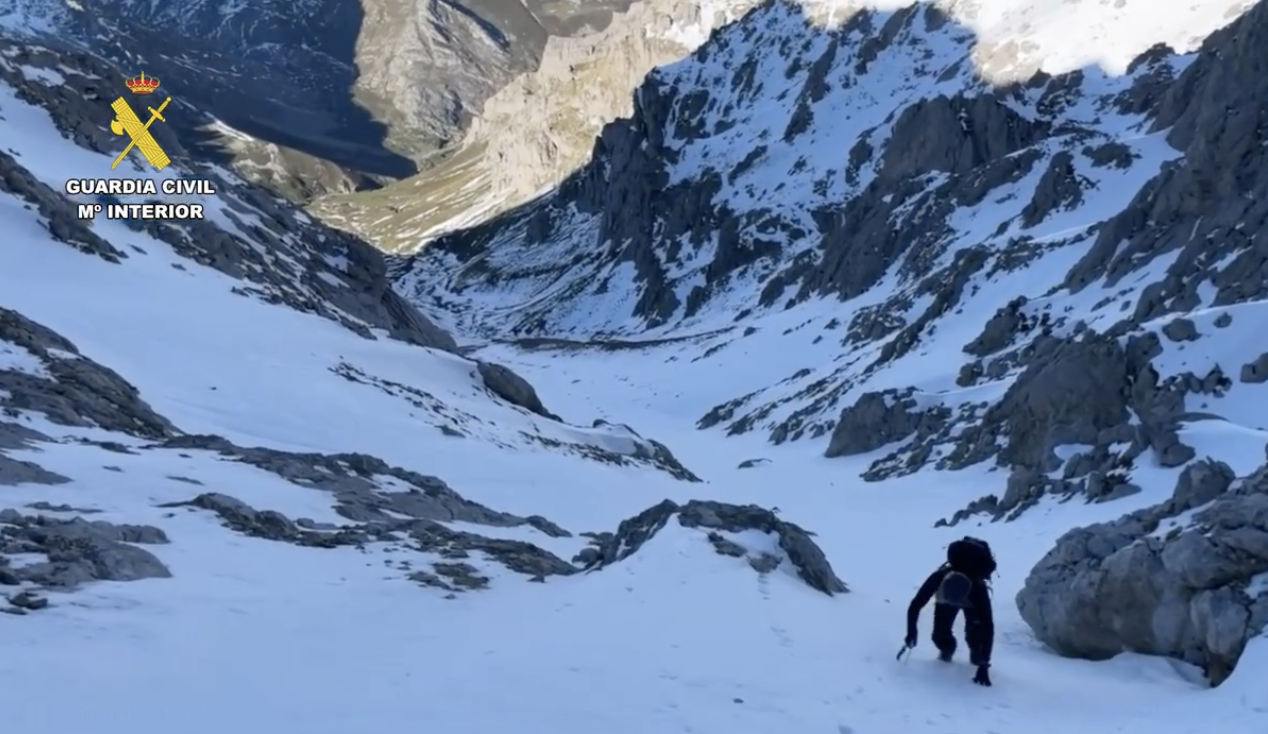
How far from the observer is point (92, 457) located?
48.8ft

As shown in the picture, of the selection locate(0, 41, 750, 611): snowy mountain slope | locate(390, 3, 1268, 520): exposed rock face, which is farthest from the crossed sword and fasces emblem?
locate(390, 3, 1268, 520): exposed rock face

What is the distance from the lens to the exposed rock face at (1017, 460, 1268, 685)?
415 inches

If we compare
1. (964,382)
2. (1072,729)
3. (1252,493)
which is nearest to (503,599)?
(1072,729)

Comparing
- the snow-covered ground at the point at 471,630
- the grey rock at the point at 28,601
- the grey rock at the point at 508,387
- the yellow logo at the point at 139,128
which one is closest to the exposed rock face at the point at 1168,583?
the snow-covered ground at the point at 471,630

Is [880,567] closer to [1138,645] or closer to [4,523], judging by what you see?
[1138,645]

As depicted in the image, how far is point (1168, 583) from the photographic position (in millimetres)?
11141

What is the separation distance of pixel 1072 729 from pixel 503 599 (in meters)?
5.66

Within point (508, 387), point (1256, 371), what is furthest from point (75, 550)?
point (508, 387)

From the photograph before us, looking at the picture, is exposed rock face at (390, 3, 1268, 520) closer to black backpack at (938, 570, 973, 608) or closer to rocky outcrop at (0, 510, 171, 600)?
black backpack at (938, 570, 973, 608)

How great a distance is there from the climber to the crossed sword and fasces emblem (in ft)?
129

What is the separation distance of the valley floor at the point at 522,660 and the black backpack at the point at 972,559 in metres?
0.97

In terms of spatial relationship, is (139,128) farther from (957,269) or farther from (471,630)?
(471,630)

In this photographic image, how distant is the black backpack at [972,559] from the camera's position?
11086 mm

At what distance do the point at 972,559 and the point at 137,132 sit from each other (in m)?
45.0
